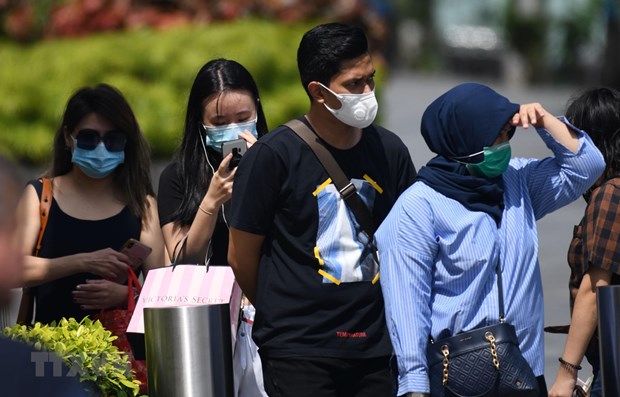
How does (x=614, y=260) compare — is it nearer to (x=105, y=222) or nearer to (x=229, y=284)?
(x=229, y=284)

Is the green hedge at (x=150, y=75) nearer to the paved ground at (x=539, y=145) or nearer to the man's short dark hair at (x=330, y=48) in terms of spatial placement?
the paved ground at (x=539, y=145)

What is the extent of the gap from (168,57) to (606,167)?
9.93 metres

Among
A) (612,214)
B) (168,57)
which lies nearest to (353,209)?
(612,214)

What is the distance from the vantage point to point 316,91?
13.8ft

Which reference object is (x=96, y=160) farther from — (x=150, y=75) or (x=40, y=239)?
(x=150, y=75)

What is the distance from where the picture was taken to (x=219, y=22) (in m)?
15.4

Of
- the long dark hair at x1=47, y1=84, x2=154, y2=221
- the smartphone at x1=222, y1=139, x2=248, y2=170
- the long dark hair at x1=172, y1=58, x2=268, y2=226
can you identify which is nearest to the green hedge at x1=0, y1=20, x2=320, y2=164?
the long dark hair at x1=47, y1=84, x2=154, y2=221

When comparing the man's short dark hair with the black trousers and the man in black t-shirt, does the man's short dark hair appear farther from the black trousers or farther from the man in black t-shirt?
the black trousers

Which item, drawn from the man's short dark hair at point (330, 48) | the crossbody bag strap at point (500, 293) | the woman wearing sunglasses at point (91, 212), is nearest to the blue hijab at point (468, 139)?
the crossbody bag strap at point (500, 293)

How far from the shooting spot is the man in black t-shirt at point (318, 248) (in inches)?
160

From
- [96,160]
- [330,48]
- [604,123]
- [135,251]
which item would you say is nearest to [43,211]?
[96,160]

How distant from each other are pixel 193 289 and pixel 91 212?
794 millimetres

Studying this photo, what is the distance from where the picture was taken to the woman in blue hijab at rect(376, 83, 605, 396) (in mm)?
3801

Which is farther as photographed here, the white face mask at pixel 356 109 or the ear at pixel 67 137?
the ear at pixel 67 137
